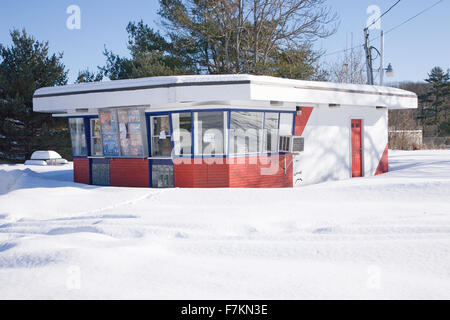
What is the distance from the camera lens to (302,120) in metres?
13.2

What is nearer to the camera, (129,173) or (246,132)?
(246,132)

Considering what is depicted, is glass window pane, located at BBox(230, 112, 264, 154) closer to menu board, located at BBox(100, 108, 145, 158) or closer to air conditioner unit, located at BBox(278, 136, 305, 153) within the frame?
air conditioner unit, located at BBox(278, 136, 305, 153)

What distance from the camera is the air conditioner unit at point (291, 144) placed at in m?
12.5

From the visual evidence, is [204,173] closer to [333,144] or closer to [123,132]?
[123,132]

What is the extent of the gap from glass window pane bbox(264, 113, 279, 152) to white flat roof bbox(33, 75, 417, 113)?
975mm

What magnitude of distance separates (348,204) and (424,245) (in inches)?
125

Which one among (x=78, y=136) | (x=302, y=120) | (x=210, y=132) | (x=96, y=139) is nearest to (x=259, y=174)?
(x=210, y=132)

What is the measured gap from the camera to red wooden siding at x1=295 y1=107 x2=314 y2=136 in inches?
→ 518

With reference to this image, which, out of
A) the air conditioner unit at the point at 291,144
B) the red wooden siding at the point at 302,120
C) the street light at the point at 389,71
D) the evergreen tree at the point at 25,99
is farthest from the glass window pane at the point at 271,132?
the evergreen tree at the point at 25,99

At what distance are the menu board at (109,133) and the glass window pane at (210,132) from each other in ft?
9.07

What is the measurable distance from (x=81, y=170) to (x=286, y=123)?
23.2 ft
